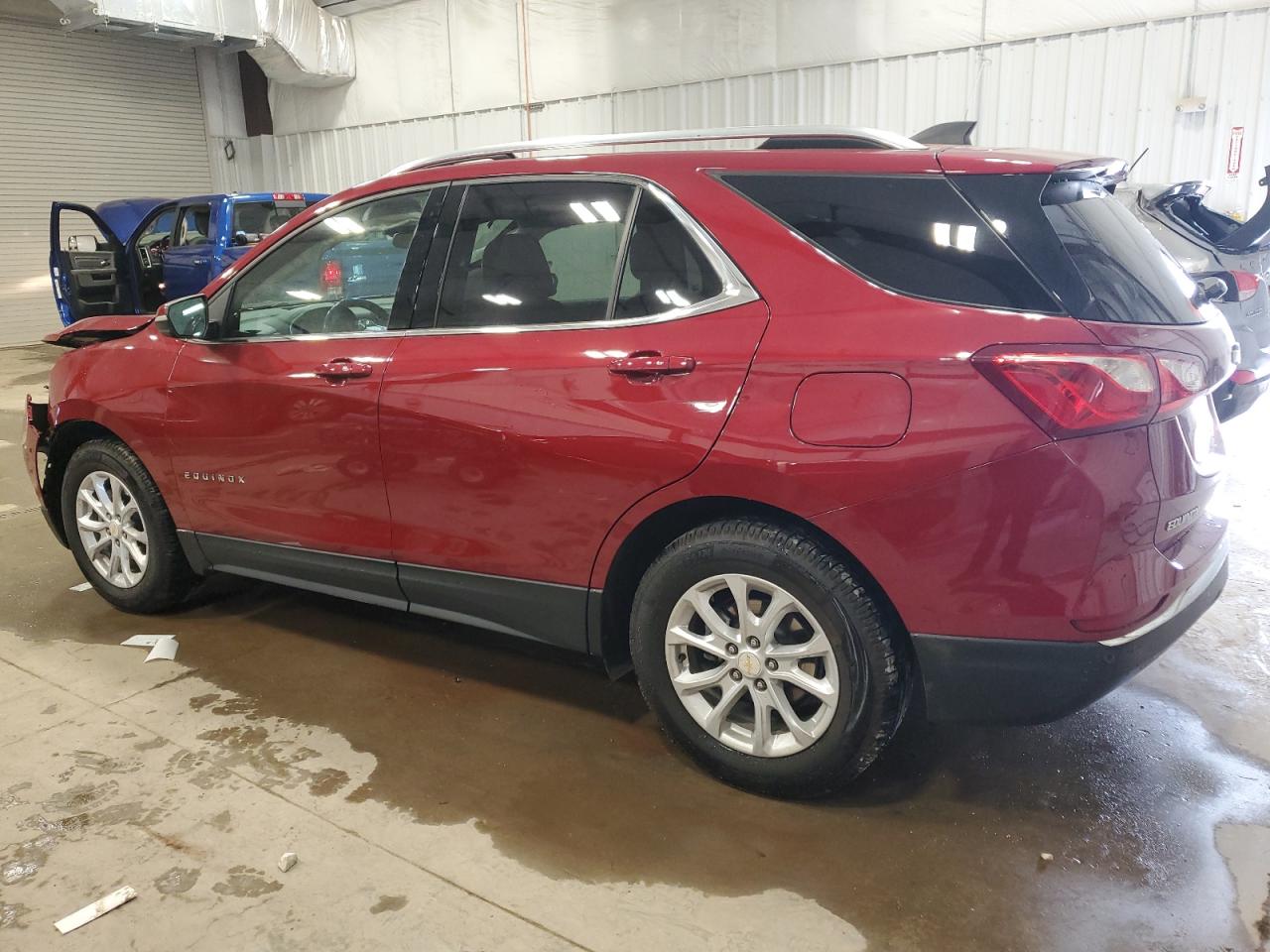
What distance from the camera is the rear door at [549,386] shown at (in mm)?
2346

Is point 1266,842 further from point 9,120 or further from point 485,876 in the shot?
point 9,120

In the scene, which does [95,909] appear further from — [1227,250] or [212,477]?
[1227,250]

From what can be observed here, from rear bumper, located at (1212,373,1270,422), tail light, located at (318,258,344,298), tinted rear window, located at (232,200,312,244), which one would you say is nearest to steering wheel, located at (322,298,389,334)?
tail light, located at (318,258,344,298)

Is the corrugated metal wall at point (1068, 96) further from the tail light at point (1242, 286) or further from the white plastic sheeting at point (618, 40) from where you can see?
the tail light at point (1242, 286)

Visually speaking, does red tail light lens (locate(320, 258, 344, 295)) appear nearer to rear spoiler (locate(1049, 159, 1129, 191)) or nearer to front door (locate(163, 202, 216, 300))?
rear spoiler (locate(1049, 159, 1129, 191))

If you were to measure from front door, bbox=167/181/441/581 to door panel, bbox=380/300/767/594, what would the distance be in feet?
0.47

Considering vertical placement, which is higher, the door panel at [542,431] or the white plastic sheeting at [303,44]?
the white plastic sheeting at [303,44]

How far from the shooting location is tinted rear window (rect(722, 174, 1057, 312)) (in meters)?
2.07

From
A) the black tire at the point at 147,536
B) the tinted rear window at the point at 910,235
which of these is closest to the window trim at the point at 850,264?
the tinted rear window at the point at 910,235

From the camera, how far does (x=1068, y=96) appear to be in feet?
26.6

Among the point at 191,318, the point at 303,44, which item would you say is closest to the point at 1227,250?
the point at 191,318

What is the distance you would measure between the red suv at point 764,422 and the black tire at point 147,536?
0.59m

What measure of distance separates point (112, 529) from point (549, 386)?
2.22 m

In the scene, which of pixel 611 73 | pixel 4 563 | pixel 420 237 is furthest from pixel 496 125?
pixel 420 237
